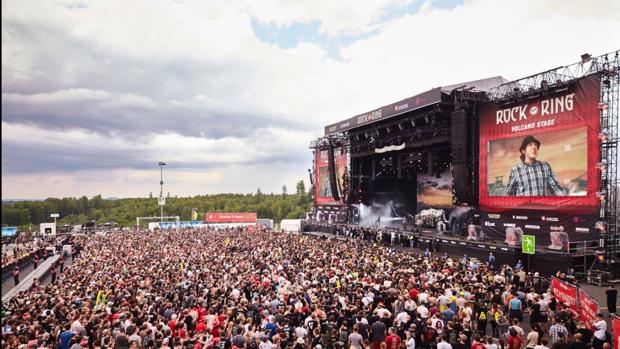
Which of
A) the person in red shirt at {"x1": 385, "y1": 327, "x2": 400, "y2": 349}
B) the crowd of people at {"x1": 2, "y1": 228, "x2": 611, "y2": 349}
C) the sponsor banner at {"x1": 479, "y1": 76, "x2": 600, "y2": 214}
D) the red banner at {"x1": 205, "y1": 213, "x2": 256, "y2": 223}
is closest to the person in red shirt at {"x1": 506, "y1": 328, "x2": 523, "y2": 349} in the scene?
the crowd of people at {"x1": 2, "y1": 228, "x2": 611, "y2": 349}

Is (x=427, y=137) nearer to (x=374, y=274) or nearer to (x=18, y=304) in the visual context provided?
(x=374, y=274)

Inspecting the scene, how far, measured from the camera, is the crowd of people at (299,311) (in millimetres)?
8312

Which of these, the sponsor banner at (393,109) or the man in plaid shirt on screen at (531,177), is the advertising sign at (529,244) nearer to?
the man in plaid shirt on screen at (531,177)

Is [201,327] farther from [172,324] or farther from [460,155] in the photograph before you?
[460,155]

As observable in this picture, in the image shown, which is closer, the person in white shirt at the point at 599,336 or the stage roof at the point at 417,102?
the person in white shirt at the point at 599,336

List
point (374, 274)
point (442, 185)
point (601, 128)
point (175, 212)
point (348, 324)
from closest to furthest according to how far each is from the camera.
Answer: point (348, 324)
point (374, 274)
point (601, 128)
point (442, 185)
point (175, 212)

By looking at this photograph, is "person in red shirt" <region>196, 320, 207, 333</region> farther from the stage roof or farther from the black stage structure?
the stage roof

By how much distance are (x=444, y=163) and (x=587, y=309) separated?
20537 millimetres

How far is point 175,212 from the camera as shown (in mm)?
105875

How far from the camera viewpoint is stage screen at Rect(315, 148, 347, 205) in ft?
127

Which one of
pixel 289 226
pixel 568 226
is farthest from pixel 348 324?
pixel 289 226

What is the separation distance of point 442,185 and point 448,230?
12.8 feet

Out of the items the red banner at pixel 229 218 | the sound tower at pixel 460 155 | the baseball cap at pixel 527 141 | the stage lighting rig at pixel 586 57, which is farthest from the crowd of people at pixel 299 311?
the red banner at pixel 229 218

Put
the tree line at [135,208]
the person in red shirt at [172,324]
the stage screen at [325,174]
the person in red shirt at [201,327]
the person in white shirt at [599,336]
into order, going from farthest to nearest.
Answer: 1. the tree line at [135,208]
2. the stage screen at [325,174]
3. the person in red shirt at [172,324]
4. the person in red shirt at [201,327]
5. the person in white shirt at [599,336]
